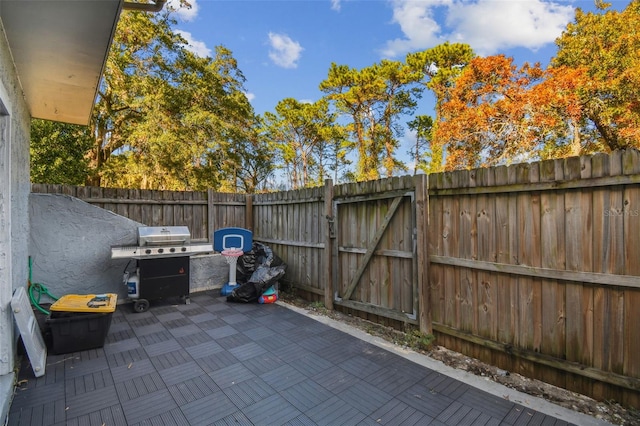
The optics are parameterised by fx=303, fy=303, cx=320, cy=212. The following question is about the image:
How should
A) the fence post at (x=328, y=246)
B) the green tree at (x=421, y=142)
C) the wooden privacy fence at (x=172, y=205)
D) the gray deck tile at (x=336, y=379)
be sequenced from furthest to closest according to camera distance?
the green tree at (x=421, y=142) < the wooden privacy fence at (x=172, y=205) < the fence post at (x=328, y=246) < the gray deck tile at (x=336, y=379)

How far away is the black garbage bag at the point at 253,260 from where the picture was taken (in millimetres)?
5140

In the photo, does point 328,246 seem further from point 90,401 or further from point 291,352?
point 90,401

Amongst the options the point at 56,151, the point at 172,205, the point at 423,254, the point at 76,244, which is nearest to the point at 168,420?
the point at 423,254

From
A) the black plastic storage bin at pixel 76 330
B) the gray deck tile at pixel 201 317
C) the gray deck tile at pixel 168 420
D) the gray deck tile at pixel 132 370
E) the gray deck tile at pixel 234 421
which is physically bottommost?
the gray deck tile at pixel 234 421

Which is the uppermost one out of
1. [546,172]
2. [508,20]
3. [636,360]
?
[508,20]

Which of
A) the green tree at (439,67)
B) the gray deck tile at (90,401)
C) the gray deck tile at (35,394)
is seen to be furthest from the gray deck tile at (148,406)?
the green tree at (439,67)

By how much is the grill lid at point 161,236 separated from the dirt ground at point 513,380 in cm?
264

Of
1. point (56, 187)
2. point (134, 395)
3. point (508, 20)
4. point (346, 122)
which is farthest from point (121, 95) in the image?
point (346, 122)

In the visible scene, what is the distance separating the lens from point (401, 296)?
350 cm

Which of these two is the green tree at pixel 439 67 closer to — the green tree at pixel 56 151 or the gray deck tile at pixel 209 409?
the green tree at pixel 56 151

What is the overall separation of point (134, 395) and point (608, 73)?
47.8 ft

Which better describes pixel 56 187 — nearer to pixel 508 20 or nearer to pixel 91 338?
pixel 91 338

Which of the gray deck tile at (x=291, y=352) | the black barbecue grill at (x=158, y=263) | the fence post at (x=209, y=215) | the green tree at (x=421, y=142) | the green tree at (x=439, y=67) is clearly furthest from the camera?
the green tree at (x=421, y=142)

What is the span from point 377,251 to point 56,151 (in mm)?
7680
